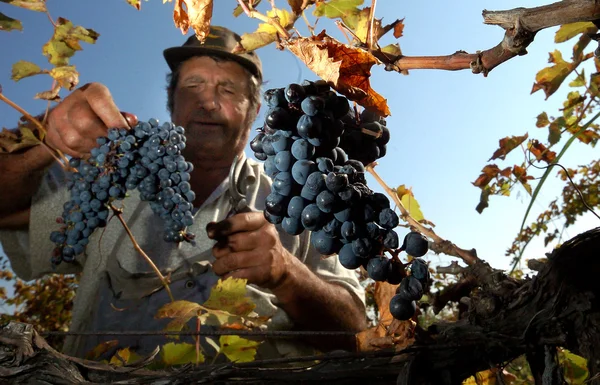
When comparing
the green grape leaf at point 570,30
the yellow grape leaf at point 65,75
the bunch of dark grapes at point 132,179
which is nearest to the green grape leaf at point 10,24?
the yellow grape leaf at point 65,75

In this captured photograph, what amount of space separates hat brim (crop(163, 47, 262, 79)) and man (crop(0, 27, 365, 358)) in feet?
0.10

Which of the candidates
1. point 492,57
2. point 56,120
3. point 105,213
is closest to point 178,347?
point 105,213

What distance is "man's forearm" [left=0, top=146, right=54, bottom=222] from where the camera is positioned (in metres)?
1.62

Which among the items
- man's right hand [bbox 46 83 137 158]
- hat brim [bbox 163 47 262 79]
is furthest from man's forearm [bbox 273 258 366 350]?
hat brim [bbox 163 47 262 79]

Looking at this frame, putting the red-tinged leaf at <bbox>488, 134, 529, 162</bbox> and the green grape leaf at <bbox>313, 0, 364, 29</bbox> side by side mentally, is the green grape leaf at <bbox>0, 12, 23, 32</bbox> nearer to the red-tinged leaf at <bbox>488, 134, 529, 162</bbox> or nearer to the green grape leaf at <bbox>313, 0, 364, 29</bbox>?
the green grape leaf at <bbox>313, 0, 364, 29</bbox>

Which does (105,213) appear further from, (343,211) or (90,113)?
(343,211)

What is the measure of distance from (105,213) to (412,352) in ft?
3.29

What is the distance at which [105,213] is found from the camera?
3.92 ft

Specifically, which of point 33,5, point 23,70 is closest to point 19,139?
point 23,70

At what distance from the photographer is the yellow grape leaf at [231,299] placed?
870mm

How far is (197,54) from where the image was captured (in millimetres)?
2617

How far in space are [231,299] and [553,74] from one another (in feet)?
3.20

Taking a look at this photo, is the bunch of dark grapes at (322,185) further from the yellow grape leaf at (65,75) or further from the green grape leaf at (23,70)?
the green grape leaf at (23,70)

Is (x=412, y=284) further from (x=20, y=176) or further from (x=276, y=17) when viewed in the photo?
(x=20, y=176)
